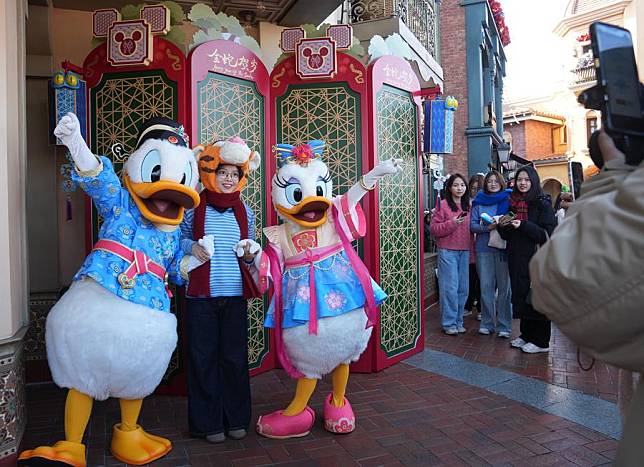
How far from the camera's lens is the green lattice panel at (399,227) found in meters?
5.27

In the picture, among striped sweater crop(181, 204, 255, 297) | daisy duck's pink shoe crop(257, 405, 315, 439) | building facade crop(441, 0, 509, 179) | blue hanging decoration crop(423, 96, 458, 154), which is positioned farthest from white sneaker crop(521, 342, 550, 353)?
building facade crop(441, 0, 509, 179)

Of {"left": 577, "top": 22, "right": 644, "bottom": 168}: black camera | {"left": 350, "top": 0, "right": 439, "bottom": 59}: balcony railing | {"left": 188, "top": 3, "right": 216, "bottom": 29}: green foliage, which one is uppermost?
{"left": 350, "top": 0, "right": 439, "bottom": 59}: balcony railing

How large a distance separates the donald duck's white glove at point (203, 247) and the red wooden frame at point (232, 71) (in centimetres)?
133

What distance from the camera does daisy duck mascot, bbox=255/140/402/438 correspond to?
354 cm

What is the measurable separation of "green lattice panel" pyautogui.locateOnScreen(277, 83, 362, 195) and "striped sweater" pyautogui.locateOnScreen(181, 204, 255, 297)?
1.67 meters

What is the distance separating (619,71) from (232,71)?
12.6 ft

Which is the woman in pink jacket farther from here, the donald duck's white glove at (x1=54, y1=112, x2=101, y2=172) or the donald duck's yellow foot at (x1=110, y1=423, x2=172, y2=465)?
the donald duck's white glove at (x1=54, y1=112, x2=101, y2=172)

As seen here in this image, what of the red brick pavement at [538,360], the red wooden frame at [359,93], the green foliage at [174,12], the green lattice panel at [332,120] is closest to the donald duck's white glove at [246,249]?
the red wooden frame at [359,93]

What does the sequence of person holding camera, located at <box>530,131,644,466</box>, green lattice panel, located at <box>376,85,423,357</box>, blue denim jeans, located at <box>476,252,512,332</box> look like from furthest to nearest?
blue denim jeans, located at <box>476,252,512,332</box> → green lattice panel, located at <box>376,85,423,357</box> → person holding camera, located at <box>530,131,644,466</box>

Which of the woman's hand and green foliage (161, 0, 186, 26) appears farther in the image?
green foliage (161, 0, 186, 26)

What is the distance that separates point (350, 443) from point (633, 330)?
283 cm

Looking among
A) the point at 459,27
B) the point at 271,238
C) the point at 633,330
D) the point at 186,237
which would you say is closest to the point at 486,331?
the point at 271,238

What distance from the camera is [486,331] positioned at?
668cm

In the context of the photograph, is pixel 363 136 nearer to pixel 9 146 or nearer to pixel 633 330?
pixel 9 146
